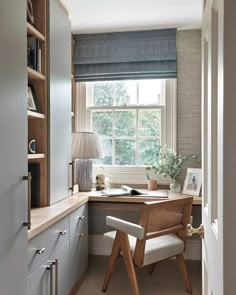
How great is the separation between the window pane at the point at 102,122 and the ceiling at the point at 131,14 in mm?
885

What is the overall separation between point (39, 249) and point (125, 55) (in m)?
2.24

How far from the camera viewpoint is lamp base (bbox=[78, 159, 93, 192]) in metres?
3.28

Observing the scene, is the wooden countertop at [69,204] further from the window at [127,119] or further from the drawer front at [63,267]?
the window at [127,119]

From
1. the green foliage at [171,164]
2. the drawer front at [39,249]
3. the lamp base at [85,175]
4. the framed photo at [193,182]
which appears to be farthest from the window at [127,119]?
the drawer front at [39,249]

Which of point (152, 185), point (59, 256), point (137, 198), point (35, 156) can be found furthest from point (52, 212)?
point (152, 185)

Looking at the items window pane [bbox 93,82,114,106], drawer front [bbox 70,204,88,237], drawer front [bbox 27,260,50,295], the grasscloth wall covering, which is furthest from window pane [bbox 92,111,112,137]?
drawer front [bbox 27,260,50,295]

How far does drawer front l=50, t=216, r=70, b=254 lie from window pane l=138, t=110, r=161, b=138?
1.48 metres

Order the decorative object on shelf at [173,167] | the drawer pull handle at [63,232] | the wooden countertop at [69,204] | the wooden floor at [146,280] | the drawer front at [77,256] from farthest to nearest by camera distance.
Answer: the decorative object on shelf at [173,167] → the wooden floor at [146,280] → the drawer front at [77,256] → the drawer pull handle at [63,232] → the wooden countertop at [69,204]

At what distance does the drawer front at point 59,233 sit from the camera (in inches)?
84.4

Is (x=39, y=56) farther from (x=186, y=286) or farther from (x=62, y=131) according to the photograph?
(x=186, y=286)

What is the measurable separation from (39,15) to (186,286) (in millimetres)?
2433

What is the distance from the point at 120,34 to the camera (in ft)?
11.3

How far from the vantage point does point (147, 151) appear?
11.6ft
